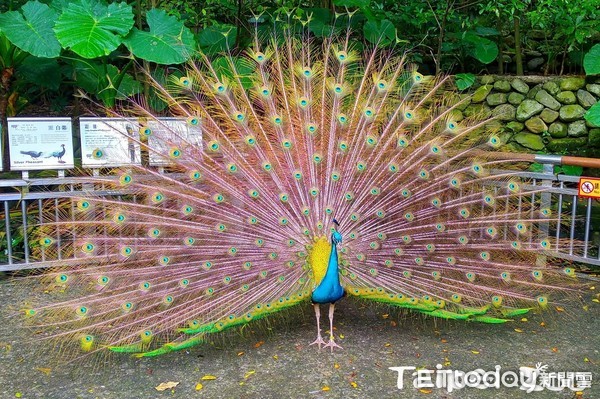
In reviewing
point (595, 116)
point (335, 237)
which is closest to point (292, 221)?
point (335, 237)

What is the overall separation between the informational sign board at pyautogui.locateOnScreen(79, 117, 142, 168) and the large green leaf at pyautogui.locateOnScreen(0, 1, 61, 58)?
0.98m

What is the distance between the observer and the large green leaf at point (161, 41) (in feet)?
19.8

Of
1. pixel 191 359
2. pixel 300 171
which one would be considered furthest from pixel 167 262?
pixel 300 171

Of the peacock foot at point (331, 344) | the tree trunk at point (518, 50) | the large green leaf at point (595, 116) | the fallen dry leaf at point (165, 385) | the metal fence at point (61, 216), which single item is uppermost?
the tree trunk at point (518, 50)

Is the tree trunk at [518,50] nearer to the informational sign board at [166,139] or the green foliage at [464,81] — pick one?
the green foliage at [464,81]

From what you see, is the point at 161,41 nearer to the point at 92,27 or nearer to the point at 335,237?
the point at 92,27

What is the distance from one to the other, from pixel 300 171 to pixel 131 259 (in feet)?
3.96

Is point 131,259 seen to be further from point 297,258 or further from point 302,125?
point 302,125

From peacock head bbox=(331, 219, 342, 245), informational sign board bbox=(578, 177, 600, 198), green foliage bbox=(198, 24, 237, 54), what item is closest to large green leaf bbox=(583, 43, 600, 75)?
informational sign board bbox=(578, 177, 600, 198)

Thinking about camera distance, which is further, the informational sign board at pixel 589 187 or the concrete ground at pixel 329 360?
the informational sign board at pixel 589 187

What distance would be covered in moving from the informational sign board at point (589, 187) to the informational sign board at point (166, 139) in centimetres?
304

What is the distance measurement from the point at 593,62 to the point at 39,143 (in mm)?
5517

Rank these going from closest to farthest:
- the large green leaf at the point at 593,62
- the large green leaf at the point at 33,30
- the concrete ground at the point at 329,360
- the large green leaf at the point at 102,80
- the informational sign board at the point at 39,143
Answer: the concrete ground at the point at 329,360 < the informational sign board at the point at 39,143 < the large green leaf at the point at 33,30 < the large green leaf at the point at 593,62 < the large green leaf at the point at 102,80

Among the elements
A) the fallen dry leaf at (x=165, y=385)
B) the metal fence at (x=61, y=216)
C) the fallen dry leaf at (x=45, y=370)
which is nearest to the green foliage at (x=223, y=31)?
the metal fence at (x=61, y=216)
